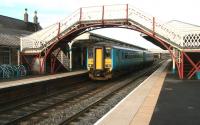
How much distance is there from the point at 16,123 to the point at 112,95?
25.9 ft

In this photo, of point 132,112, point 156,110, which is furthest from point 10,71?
point 156,110

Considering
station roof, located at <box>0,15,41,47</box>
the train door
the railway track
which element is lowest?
the railway track

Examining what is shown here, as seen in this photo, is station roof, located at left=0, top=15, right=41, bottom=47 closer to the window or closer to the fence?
the window

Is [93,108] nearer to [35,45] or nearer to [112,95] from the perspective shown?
[112,95]

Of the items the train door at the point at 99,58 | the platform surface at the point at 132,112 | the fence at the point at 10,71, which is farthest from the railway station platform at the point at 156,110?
the fence at the point at 10,71

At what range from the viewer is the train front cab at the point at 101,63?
2492 centimetres

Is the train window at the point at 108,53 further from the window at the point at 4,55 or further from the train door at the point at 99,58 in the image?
the window at the point at 4,55

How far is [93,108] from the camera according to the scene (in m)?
13.8

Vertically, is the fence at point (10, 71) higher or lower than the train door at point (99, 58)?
lower

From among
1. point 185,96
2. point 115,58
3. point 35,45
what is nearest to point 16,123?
point 185,96

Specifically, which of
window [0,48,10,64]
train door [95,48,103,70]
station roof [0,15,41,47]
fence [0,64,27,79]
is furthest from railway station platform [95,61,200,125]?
station roof [0,15,41,47]

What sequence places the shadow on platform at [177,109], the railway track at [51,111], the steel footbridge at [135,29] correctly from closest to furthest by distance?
the shadow on platform at [177,109] < the railway track at [51,111] < the steel footbridge at [135,29]

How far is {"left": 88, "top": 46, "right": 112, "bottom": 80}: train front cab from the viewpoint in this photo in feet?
81.8

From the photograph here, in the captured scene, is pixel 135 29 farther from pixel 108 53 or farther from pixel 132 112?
pixel 132 112
